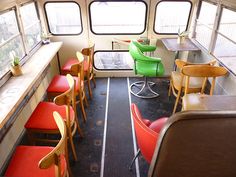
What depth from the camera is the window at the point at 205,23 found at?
281 cm

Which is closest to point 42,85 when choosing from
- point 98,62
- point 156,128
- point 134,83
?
point 98,62

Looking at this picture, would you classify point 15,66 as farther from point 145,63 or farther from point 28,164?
point 145,63

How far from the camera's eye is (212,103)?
1454 mm

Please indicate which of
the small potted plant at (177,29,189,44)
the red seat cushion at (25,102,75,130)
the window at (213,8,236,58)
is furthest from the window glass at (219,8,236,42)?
the red seat cushion at (25,102,75,130)

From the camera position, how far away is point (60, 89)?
2455 mm

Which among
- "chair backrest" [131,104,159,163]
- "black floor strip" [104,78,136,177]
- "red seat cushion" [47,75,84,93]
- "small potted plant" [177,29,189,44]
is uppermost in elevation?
"small potted plant" [177,29,189,44]

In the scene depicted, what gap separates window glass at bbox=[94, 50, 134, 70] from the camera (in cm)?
369

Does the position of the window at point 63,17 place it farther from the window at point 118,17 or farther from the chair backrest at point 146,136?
the chair backrest at point 146,136

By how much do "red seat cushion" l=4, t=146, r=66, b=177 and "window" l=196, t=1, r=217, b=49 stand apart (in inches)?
99.6

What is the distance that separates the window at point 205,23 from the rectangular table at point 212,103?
1587 mm

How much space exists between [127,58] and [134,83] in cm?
52

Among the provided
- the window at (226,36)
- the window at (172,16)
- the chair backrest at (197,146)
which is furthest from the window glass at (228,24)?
the chair backrest at (197,146)

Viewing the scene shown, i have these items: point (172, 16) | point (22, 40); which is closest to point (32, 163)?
point (22, 40)

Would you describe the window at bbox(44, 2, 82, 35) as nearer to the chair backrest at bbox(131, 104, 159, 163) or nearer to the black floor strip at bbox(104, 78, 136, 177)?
the black floor strip at bbox(104, 78, 136, 177)
